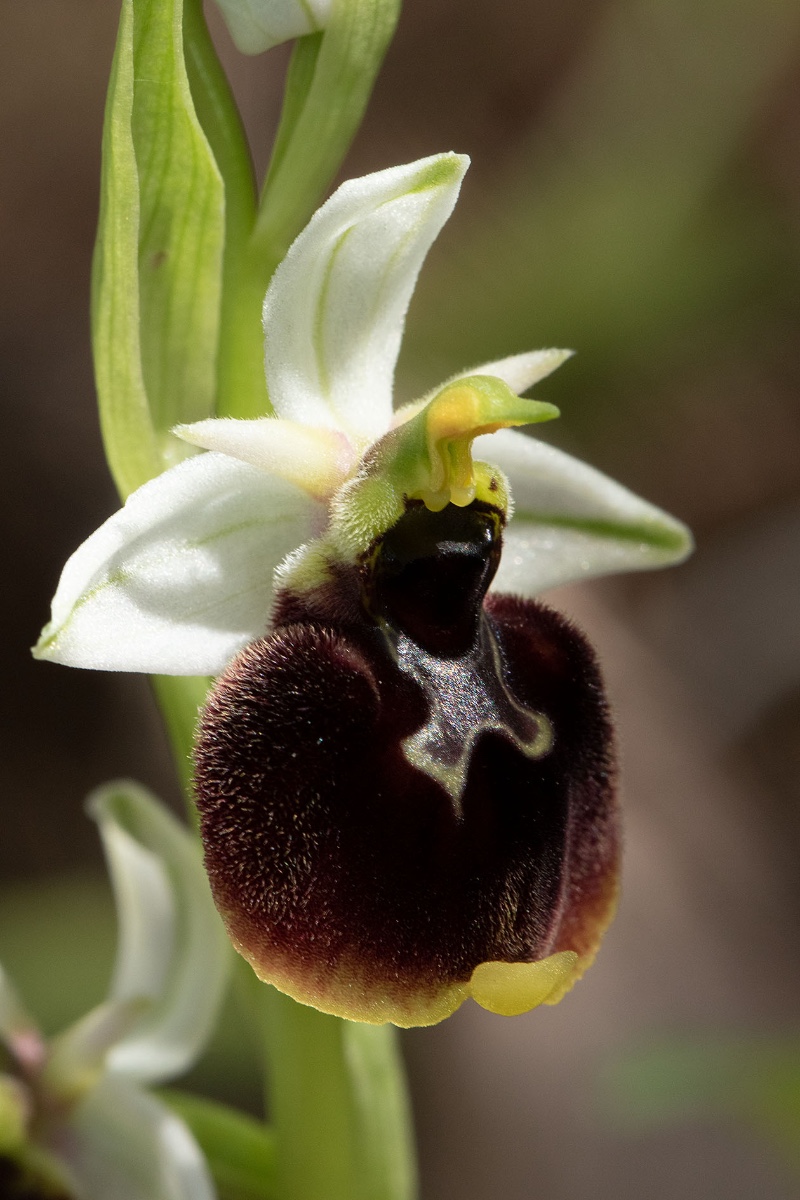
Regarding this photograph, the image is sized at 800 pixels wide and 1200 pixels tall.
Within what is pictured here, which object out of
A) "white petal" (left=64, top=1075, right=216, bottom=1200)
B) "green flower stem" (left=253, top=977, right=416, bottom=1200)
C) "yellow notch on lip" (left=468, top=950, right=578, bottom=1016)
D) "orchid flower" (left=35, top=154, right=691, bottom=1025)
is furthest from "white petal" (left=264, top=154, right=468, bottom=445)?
"white petal" (left=64, top=1075, right=216, bottom=1200)

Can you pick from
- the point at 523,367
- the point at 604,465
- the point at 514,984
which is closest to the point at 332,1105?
the point at 514,984

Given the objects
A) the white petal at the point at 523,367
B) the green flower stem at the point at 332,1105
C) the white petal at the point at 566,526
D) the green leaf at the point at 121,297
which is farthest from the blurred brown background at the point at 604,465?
the green leaf at the point at 121,297

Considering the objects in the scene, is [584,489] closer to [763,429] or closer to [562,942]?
[562,942]

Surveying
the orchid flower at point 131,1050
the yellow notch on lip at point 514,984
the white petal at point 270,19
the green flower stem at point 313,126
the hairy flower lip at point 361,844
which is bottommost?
the orchid flower at point 131,1050

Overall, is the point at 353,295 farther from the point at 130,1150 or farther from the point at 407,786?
the point at 130,1150

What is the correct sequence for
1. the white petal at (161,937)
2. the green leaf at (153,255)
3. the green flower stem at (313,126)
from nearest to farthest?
1. the green leaf at (153,255)
2. the green flower stem at (313,126)
3. the white petal at (161,937)

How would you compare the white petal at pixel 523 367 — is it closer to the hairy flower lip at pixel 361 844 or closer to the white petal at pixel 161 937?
the hairy flower lip at pixel 361 844
